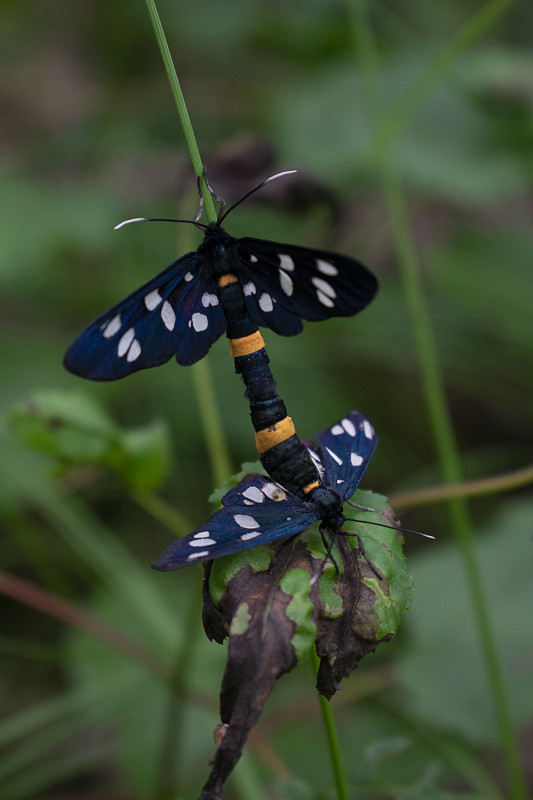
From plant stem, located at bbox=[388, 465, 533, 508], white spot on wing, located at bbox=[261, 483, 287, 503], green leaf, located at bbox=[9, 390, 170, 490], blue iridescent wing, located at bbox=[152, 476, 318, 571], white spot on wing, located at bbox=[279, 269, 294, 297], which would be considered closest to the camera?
blue iridescent wing, located at bbox=[152, 476, 318, 571]

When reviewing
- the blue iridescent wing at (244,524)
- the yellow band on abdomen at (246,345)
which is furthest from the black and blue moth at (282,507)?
the yellow band on abdomen at (246,345)

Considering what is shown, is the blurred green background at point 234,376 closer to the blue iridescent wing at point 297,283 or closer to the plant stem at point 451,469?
the plant stem at point 451,469

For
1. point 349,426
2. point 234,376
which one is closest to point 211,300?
point 349,426

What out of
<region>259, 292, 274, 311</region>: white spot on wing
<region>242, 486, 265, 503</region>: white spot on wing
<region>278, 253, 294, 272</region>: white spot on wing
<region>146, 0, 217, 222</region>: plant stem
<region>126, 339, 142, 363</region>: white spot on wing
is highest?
<region>146, 0, 217, 222</region>: plant stem

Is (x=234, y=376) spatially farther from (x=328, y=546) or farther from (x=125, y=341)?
(x=328, y=546)

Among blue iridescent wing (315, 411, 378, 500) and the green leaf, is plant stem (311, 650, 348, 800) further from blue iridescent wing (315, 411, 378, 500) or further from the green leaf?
the green leaf

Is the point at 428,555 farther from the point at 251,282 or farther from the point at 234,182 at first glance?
the point at 251,282

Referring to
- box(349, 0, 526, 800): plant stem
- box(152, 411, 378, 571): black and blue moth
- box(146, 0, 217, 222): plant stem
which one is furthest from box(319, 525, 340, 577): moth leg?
box(349, 0, 526, 800): plant stem
